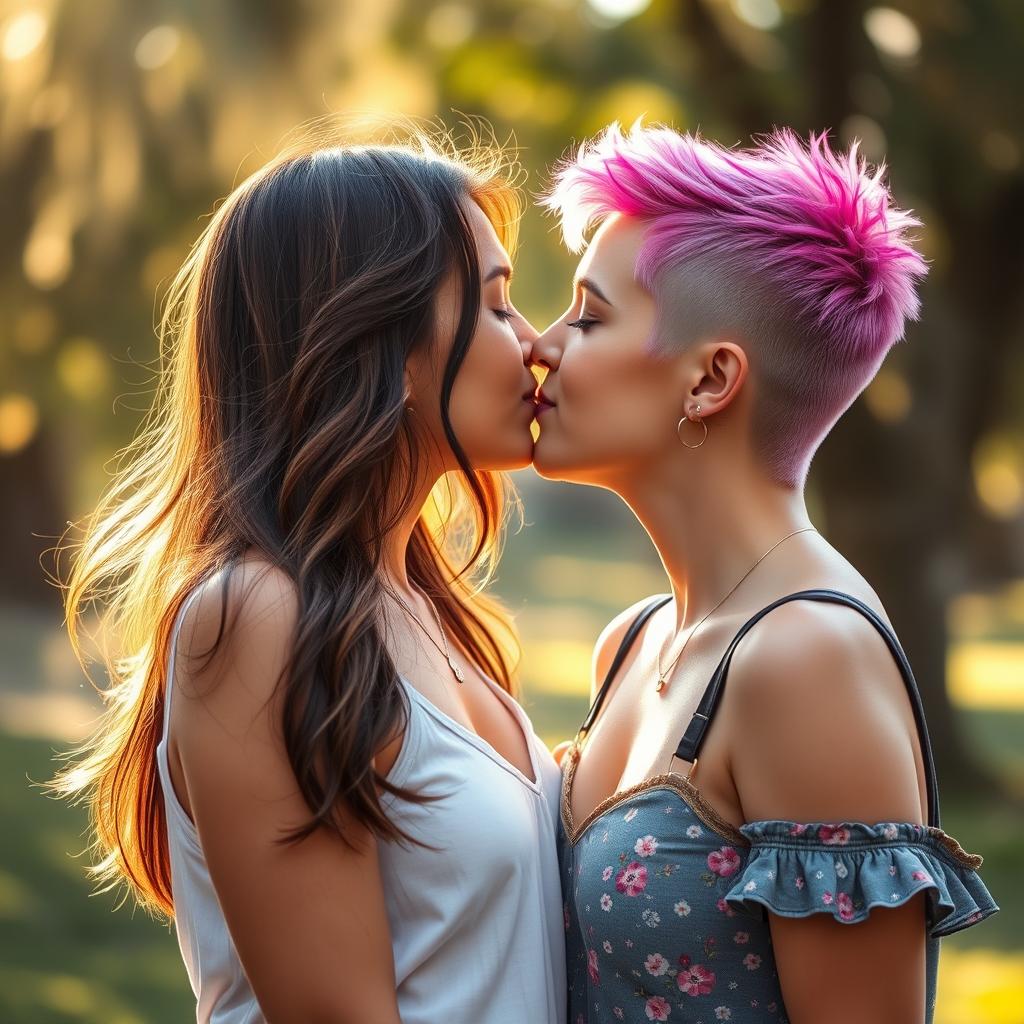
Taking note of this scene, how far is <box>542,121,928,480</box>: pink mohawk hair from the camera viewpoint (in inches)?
88.0

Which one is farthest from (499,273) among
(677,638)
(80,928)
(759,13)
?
(759,13)

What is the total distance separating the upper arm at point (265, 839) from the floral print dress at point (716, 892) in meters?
0.37

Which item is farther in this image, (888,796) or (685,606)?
(685,606)

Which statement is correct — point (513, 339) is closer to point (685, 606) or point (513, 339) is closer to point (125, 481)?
point (685, 606)

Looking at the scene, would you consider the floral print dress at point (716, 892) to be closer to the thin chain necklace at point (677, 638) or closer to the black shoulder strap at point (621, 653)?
the thin chain necklace at point (677, 638)

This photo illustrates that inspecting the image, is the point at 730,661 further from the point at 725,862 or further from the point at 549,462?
the point at 549,462

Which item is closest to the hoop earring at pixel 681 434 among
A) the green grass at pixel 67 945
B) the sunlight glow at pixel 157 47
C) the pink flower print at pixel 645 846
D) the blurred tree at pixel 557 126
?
the pink flower print at pixel 645 846

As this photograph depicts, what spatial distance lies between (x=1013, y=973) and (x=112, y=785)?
15.5 ft

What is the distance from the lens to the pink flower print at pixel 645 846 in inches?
80.8

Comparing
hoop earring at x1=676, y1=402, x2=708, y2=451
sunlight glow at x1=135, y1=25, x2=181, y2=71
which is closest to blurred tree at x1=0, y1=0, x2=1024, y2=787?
sunlight glow at x1=135, y1=25, x2=181, y2=71

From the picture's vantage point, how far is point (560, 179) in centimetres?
252

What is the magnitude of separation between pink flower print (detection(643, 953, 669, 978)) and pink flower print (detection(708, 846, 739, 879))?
0.52 feet

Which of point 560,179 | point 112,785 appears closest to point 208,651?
point 112,785

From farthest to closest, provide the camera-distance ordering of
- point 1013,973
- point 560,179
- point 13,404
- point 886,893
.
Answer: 1. point 13,404
2. point 1013,973
3. point 560,179
4. point 886,893
